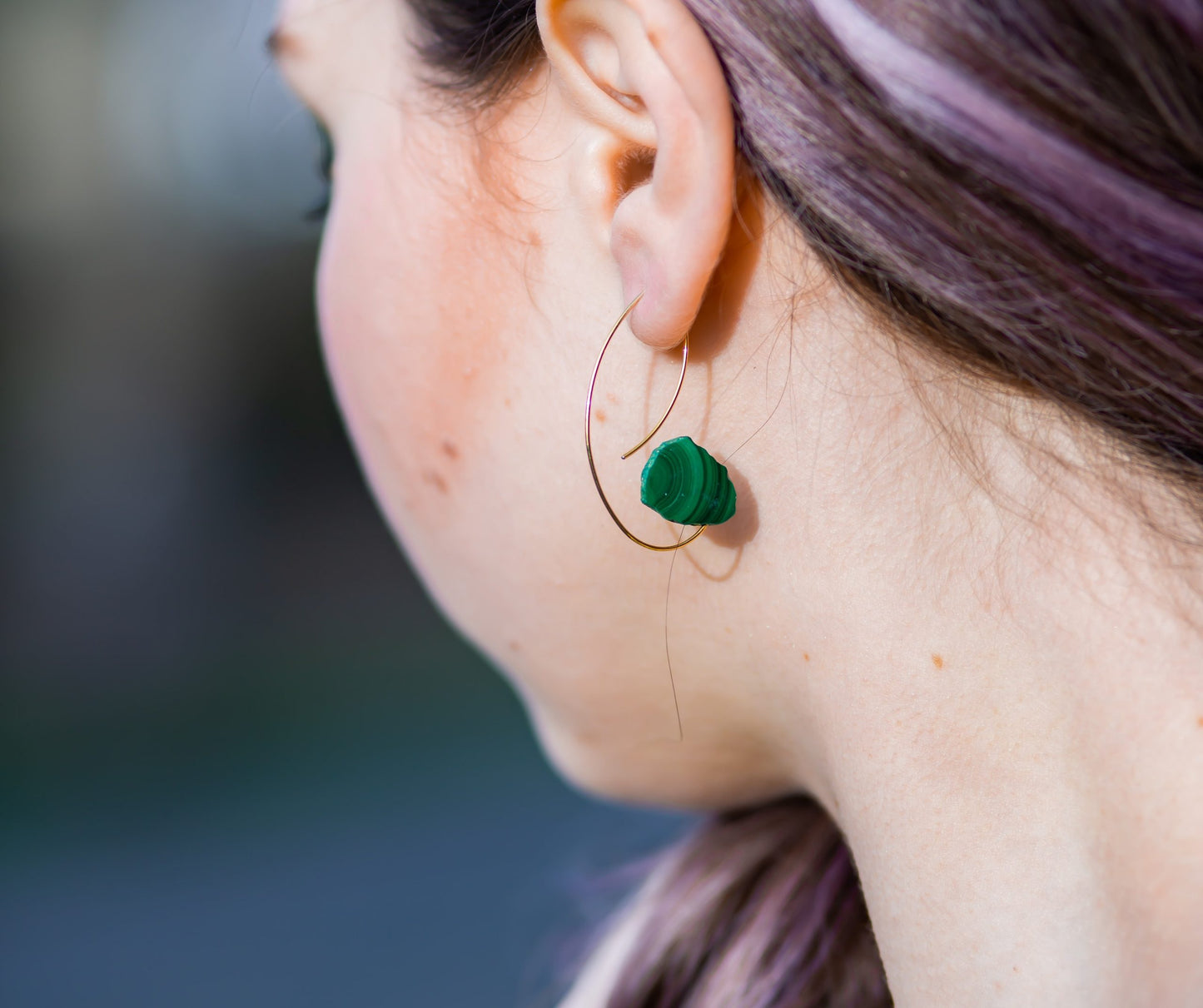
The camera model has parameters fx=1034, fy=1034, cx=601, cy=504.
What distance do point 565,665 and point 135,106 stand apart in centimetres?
398

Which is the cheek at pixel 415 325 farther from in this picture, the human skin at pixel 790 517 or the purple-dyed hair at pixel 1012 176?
the purple-dyed hair at pixel 1012 176

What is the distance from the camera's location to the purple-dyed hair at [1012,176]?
43cm

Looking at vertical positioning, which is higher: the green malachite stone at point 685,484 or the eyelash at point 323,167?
the green malachite stone at point 685,484

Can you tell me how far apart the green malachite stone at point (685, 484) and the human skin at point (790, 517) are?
0.09ft

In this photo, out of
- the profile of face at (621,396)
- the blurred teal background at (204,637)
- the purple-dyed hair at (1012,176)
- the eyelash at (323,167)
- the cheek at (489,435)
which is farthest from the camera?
the blurred teal background at (204,637)

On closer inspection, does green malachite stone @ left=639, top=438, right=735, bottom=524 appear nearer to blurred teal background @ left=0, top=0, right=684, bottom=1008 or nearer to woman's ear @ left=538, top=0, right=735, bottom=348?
woman's ear @ left=538, top=0, right=735, bottom=348

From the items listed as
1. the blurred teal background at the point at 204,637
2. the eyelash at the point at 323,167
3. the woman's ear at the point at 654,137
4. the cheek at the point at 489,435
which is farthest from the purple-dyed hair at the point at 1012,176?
the blurred teal background at the point at 204,637

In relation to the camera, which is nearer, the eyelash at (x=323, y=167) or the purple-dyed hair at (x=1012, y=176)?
the purple-dyed hair at (x=1012, y=176)

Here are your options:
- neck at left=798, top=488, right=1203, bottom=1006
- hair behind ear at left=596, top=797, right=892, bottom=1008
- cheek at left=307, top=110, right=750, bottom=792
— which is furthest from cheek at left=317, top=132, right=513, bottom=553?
hair behind ear at left=596, top=797, right=892, bottom=1008

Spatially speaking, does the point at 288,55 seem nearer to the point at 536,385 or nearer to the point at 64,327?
the point at 536,385

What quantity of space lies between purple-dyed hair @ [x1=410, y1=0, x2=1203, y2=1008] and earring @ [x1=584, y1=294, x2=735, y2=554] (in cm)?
12

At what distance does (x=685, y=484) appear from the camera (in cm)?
56

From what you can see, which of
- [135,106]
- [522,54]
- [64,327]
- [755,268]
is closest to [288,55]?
[522,54]

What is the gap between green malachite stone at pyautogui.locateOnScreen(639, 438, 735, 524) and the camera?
0.55m
